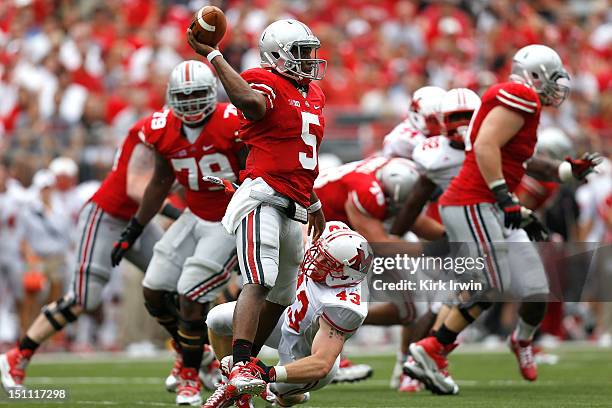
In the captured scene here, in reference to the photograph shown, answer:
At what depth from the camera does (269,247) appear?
6.30 meters

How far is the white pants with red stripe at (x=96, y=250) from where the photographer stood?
29.2ft

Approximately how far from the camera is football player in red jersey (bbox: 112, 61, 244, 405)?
25.7 feet

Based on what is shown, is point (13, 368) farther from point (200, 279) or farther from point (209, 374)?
point (200, 279)

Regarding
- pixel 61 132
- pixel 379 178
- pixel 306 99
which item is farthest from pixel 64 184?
pixel 306 99

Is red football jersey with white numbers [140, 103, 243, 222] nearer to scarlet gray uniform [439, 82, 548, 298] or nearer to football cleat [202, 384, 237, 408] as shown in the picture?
scarlet gray uniform [439, 82, 548, 298]

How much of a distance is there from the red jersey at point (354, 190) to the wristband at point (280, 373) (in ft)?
→ 9.84

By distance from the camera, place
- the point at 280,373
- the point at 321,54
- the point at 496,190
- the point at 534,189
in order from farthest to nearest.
→ the point at 321,54, the point at 534,189, the point at 496,190, the point at 280,373

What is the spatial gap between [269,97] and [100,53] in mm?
9443

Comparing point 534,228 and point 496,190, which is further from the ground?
point 496,190

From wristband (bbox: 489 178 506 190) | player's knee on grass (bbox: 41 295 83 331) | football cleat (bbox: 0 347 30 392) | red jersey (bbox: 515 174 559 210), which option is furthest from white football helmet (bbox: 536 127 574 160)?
football cleat (bbox: 0 347 30 392)

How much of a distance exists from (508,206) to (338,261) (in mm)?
1846

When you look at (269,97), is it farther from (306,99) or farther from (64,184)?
(64,184)

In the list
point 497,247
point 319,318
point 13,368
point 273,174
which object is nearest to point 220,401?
point 319,318

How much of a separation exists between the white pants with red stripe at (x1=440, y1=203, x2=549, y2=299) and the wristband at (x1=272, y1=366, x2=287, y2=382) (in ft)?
8.33
